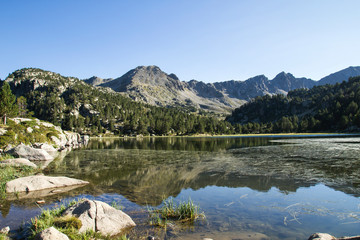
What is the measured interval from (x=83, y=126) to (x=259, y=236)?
204 metres

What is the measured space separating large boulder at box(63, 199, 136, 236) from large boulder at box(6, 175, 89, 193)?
1070 cm

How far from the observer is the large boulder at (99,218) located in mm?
11016

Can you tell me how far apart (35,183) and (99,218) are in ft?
42.0

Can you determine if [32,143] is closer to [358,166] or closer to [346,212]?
[346,212]

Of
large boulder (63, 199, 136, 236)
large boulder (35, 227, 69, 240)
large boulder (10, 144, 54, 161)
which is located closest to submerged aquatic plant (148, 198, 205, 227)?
large boulder (63, 199, 136, 236)

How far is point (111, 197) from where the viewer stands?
18.2 metres

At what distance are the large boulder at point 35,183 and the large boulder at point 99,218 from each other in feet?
35.1

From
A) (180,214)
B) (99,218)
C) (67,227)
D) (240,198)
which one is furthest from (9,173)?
(240,198)

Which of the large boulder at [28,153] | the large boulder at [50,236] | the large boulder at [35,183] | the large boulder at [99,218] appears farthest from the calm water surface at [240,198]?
the large boulder at [28,153]

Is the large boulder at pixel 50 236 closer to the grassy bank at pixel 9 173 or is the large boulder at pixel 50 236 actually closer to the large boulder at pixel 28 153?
the grassy bank at pixel 9 173

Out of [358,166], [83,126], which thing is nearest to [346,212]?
[358,166]

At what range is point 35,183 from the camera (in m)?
20.3

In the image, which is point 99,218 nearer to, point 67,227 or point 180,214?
point 67,227

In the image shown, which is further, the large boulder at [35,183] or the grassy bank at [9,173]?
the large boulder at [35,183]
